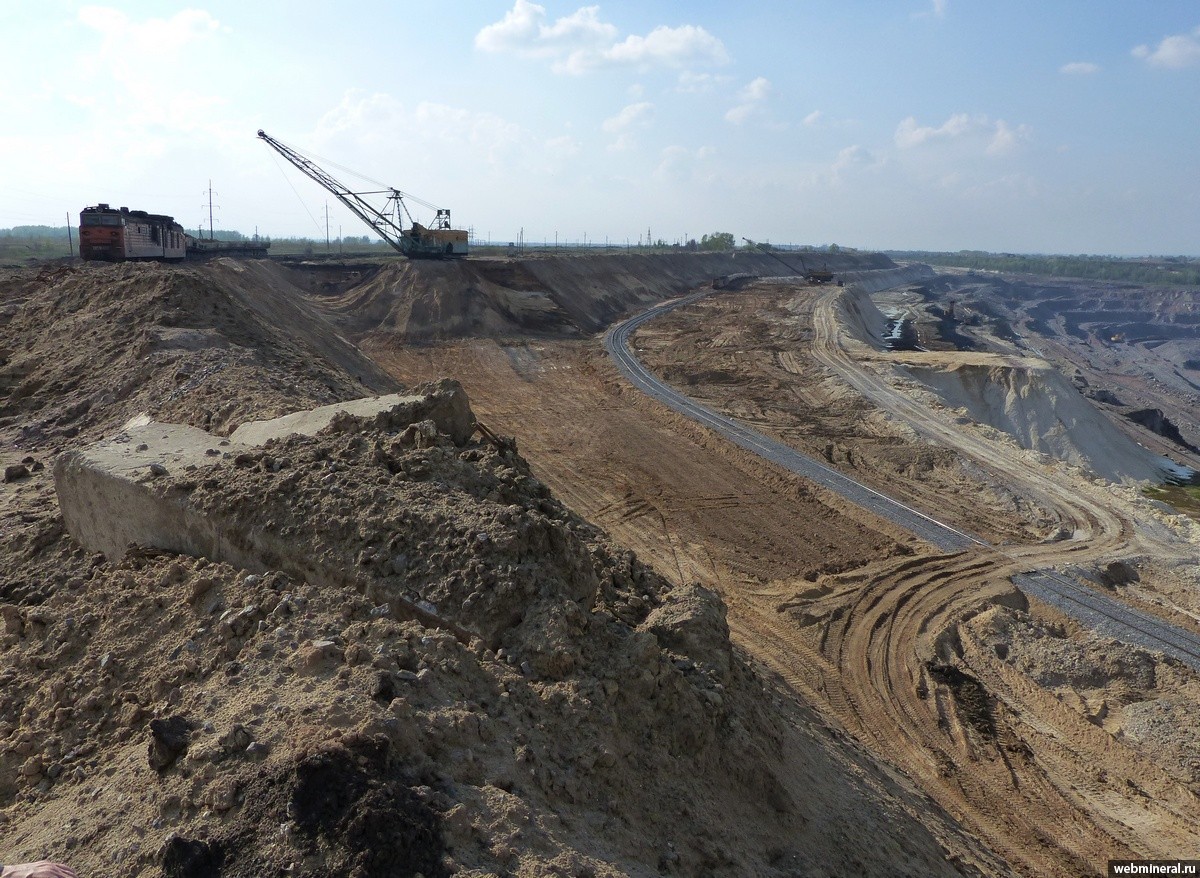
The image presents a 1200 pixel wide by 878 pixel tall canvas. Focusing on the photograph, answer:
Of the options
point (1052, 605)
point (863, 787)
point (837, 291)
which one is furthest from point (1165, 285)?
point (863, 787)

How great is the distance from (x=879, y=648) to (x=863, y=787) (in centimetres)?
530

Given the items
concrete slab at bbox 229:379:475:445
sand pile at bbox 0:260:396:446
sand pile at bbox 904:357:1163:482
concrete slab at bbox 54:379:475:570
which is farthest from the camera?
sand pile at bbox 904:357:1163:482

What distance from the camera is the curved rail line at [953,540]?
1359 centimetres

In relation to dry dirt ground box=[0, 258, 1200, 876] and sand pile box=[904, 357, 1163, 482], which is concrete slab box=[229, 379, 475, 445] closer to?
dry dirt ground box=[0, 258, 1200, 876]

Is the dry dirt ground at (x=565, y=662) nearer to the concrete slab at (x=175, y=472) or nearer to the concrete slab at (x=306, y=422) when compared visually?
the concrete slab at (x=175, y=472)

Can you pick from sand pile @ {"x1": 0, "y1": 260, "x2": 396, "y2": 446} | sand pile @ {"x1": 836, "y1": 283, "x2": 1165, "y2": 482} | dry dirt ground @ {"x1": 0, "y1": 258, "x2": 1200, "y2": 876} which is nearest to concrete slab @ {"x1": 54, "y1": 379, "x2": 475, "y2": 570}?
dry dirt ground @ {"x1": 0, "y1": 258, "x2": 1200, "y2": 876}

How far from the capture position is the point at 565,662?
635 centimetres

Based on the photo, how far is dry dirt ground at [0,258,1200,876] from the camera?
4.94 m

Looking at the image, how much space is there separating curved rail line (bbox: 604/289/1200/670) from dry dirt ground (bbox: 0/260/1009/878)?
7798 millimetres

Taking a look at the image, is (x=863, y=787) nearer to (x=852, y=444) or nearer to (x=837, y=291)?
(x=852, y=444)

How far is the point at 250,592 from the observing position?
670 centimetres

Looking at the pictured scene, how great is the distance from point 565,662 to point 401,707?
1617mm

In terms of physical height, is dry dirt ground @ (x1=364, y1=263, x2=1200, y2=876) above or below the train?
below

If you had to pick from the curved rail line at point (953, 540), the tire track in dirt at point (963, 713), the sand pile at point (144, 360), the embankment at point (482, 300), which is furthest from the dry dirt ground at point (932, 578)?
the embankment at point (482, 300)
